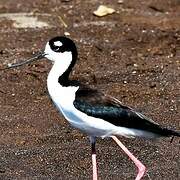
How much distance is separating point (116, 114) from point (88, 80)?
2.97 meters

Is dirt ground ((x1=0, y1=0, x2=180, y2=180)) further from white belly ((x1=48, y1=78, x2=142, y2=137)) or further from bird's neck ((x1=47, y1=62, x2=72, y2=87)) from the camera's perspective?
bird's neck ((x1=47, y1=62, x2=72, y2=87))

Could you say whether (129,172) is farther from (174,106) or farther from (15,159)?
(174,106)

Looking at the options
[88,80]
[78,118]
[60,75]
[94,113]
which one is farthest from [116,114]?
[88,80]

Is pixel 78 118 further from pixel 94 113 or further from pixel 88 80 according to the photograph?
pixel 88 80

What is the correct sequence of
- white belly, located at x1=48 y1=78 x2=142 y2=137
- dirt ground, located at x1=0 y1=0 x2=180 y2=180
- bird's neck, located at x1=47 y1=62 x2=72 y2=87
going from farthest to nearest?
dirt ground, located at x1=0 y1=0 x2=180 y2=180, bird's neck, located at x1=47 y1=62 x2=72 y2=87, white belly, located at x1=48 y1=78 x2=142 y2=137

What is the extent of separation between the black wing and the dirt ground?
0.87 m

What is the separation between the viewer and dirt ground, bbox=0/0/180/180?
784 cm

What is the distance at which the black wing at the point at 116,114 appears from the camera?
6.82 meters

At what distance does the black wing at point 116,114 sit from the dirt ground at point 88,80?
874 mm

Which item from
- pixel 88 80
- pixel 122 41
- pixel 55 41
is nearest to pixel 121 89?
pixel 88 80

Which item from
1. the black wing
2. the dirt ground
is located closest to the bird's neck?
the black wing

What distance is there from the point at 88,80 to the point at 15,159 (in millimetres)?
2153

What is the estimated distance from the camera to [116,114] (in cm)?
684

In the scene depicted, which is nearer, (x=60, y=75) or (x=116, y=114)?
(x=116, y=114)
